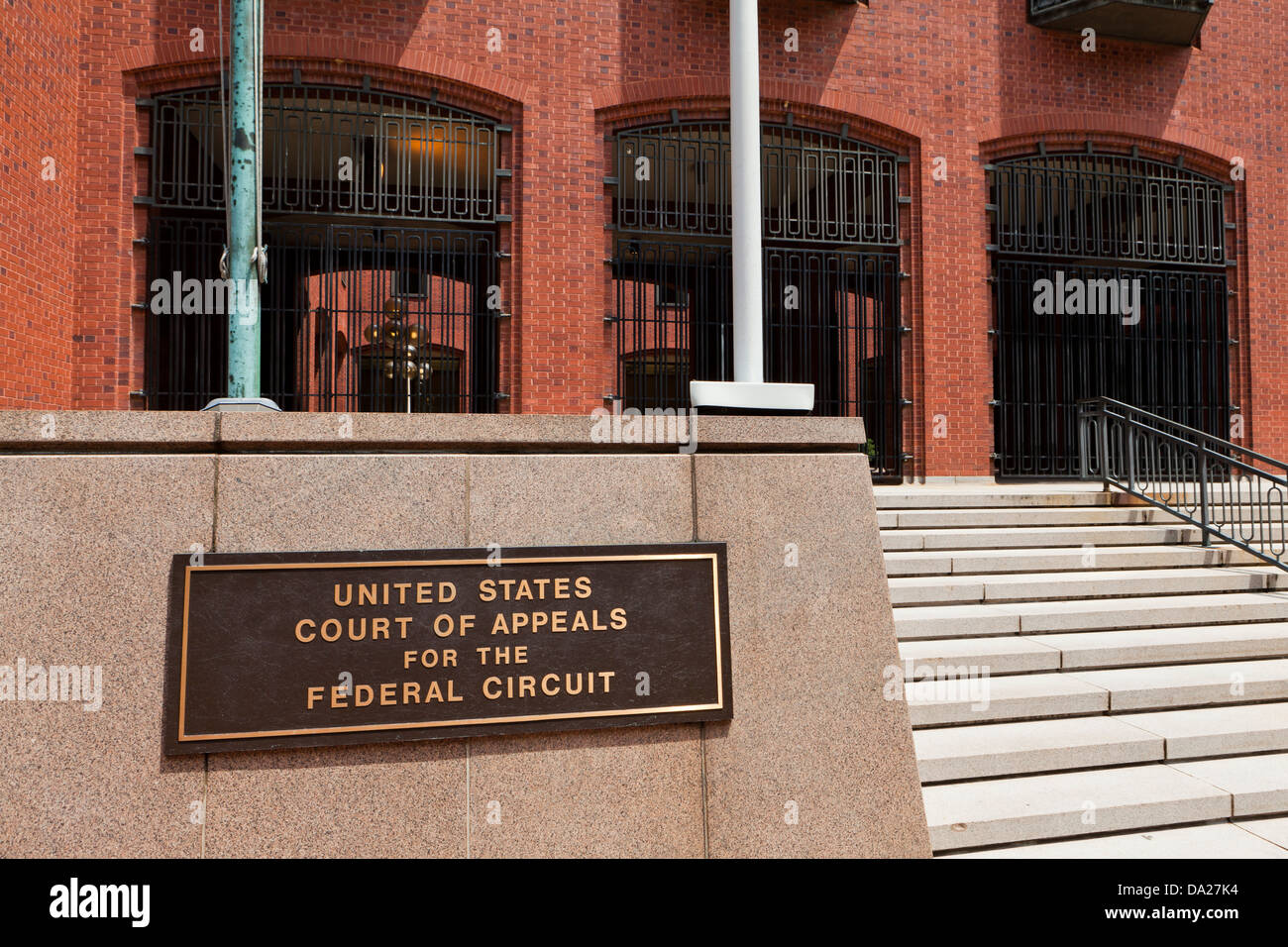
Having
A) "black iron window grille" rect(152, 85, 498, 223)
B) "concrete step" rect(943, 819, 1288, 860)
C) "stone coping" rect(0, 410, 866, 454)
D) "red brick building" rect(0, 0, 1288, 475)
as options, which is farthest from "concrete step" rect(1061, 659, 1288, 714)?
"black iron window grille" rect(152, 85, 498, 223)

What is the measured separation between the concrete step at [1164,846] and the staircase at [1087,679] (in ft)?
0.04

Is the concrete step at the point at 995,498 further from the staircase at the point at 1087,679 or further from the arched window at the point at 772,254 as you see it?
the arched window at the point at 772,254

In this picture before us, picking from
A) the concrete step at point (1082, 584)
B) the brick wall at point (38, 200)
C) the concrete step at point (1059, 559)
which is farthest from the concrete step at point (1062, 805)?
the brick wall at point (38, 200)

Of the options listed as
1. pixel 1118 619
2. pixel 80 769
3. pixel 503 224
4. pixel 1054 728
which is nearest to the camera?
pixel 80 769

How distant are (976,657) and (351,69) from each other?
32.7 ft

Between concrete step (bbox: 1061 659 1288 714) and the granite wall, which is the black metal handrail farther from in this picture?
the granite wall

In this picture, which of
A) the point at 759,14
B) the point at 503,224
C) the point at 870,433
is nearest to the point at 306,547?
the point at 503,224

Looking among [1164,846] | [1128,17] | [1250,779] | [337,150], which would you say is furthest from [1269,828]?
[1128,17]

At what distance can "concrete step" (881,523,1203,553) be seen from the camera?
779 centimetres

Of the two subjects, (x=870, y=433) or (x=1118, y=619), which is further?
(x=870, y=433)

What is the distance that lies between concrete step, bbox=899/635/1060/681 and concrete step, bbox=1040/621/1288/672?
0.33 feet

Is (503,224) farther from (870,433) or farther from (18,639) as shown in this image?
(18,639)

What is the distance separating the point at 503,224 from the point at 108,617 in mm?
9016

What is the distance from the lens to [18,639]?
2.90m
